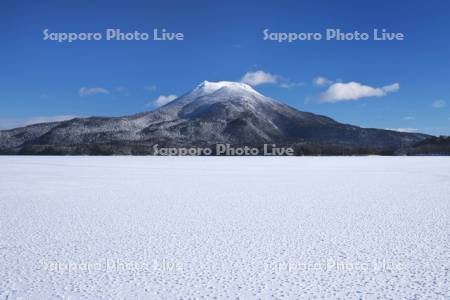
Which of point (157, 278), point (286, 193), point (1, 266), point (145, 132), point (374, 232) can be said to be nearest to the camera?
point (157, 278)

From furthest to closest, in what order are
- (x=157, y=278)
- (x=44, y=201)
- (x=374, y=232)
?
(x=44, y=201), (x=374, y=232), (x=157, y=278)

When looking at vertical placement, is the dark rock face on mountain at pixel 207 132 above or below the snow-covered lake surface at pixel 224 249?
above

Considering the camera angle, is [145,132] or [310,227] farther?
[145,132]

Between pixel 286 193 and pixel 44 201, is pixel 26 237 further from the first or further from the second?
pixel 286 193

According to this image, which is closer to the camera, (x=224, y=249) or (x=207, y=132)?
(x=224, y=249)

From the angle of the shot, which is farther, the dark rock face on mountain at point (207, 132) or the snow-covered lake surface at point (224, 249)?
the dark rock face on mountain at point (207, 132)

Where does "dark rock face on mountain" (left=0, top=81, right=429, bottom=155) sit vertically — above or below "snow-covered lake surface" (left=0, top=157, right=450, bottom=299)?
above

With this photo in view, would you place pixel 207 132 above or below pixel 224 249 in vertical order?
above

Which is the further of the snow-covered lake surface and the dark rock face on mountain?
the dark rock face on mountain

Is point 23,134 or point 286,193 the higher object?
point 23,134

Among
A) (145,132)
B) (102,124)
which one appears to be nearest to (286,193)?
(145,132)
